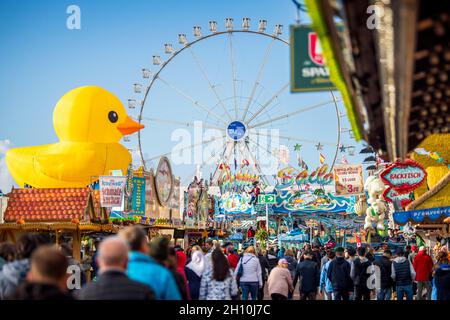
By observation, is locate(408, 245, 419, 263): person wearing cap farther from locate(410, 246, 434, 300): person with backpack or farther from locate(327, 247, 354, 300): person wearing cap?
locate(327, 247, 354, 300): person wearing cap

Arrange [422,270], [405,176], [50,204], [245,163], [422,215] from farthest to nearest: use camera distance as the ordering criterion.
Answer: [245,163] < [50,204] < [422,215] < [405,176] < [422,270]

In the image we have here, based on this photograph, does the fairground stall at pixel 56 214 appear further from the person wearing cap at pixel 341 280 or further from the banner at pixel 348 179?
the banner at pixel 348 179

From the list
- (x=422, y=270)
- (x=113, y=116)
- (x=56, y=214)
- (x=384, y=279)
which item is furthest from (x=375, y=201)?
(x=113, y=116)

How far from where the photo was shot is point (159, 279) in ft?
16.7

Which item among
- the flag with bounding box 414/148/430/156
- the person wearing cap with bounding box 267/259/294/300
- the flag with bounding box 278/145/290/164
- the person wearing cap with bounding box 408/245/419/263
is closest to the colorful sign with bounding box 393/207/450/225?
the person wearing cap with bounding box 408/245/419/263

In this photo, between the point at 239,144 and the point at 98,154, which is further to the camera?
the point at 239,144

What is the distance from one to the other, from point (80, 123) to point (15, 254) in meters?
16.5

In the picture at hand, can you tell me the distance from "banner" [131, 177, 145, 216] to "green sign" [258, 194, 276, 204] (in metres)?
12.8

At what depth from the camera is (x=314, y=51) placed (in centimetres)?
730

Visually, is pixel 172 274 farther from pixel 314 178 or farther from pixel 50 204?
pixel 314 178

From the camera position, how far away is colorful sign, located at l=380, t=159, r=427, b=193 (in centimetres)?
1436

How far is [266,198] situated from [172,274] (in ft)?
88.9

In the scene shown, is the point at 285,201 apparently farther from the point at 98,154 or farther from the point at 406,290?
→ the point at 406,290
